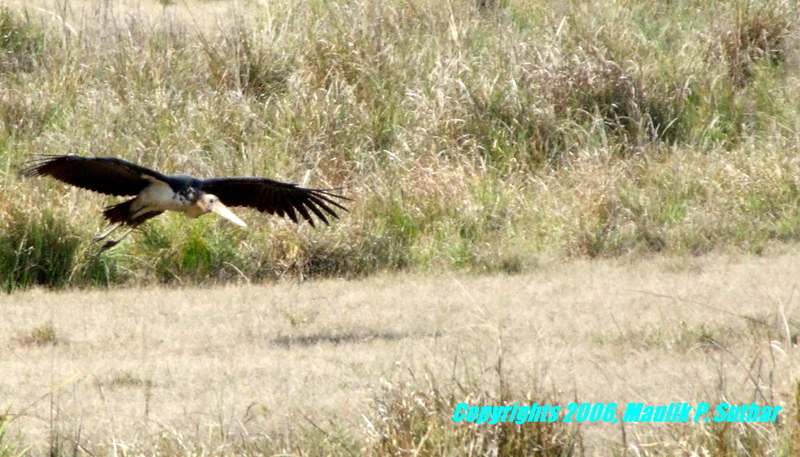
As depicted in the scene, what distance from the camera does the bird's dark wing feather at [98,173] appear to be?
290 inches

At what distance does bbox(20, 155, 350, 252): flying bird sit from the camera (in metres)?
7.80

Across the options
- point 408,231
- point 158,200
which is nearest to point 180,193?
point 158,200

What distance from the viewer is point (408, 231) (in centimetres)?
968

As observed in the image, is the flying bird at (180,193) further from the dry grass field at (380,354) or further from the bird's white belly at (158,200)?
the dry grass field at (380,354)

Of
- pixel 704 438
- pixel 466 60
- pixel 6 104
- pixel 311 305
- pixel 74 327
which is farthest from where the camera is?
pixel 466 60

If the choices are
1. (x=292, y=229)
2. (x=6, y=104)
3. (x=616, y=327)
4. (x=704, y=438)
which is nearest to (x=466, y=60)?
(x=292, y=229)

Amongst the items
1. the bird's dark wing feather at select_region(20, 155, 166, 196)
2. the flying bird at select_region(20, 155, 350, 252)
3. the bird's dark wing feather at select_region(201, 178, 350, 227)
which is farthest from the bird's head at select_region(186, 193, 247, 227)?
the bird's dark wing feather at select_region(20, 155, 166, 196)

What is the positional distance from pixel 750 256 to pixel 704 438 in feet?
14.9

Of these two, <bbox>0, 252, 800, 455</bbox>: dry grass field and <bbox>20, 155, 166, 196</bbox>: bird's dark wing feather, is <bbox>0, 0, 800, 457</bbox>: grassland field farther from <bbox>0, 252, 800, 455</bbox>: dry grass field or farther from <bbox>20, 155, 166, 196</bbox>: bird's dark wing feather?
<bbox>20, 155, 166, 196</bbox>: bird's dark wing feather

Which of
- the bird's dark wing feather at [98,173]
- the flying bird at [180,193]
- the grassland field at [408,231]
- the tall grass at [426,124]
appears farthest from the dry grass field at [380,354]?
the bird's dark wing feather at [98,173]

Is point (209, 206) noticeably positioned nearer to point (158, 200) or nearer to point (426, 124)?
point (158, 200)

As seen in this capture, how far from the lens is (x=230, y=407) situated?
5.77 metres

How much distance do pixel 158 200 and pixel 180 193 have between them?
0.18m

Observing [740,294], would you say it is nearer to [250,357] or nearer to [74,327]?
[250,357]
